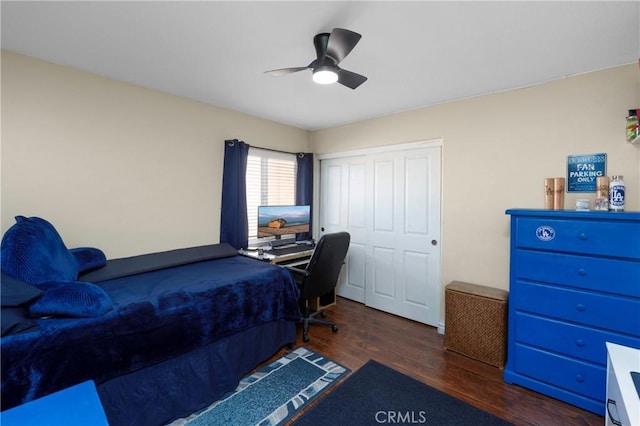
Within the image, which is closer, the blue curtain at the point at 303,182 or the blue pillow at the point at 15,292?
the blue pillow at the point at 15,292

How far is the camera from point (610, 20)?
1.55 m

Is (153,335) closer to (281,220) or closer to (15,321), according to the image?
(15,321)

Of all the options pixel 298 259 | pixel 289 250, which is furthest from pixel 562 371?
pixel 289 250

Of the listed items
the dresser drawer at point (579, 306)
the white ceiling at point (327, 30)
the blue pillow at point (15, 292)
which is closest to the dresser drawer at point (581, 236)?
the dresser drawer at point (579, 306)

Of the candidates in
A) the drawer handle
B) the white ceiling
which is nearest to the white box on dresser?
the drawer handle

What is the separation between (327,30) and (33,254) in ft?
7.19

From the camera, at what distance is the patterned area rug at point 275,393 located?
5.75 feet

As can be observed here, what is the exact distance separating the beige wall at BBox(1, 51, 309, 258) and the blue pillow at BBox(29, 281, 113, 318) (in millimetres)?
954

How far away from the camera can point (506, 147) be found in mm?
2525

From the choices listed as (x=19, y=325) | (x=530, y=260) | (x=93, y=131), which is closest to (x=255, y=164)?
(x=93, y=131)

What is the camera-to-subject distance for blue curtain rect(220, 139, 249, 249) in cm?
320

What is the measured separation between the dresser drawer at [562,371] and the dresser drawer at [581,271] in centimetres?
53

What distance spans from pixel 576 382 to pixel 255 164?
3583 mm

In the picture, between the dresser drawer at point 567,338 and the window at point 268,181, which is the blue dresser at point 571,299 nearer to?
the dresser drawer at point 567,338
